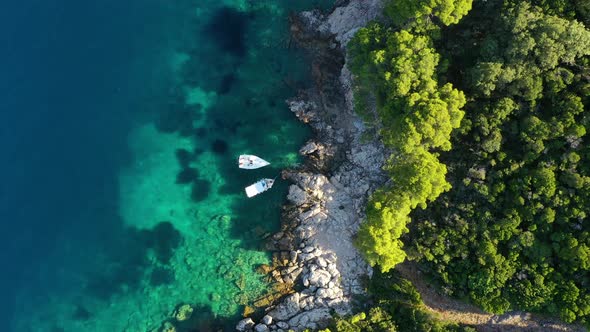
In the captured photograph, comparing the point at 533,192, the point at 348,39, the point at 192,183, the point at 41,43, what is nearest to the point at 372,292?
the point at 533,192

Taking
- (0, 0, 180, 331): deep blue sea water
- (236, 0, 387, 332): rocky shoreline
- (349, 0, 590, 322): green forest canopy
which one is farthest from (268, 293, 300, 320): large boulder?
(0, 0, 180, 331): deep blue sea water

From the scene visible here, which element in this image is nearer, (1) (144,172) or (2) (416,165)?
(2) (416,165)

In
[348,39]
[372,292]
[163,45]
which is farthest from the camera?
[163,45]

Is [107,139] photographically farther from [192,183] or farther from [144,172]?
[192,183]

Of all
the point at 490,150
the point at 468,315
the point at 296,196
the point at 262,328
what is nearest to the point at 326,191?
the point at 296,196

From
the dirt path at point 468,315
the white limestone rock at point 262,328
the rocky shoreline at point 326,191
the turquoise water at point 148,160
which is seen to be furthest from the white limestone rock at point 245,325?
the dirt path at point 468,315

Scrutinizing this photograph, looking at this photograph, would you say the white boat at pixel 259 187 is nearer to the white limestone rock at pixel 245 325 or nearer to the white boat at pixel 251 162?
the white boat at pixel 251 162
